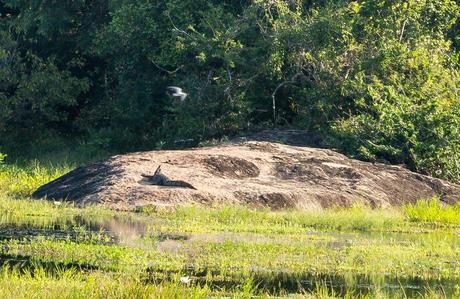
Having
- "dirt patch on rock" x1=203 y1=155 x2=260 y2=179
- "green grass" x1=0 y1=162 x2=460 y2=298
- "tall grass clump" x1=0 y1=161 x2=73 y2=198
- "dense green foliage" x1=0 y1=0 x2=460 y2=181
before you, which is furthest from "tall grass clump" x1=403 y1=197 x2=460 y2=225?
"tall grass clump" x1=0 y1=161 x2=73 y2=198

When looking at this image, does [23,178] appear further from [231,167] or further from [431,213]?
[431,213]

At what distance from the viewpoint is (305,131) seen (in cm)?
2505

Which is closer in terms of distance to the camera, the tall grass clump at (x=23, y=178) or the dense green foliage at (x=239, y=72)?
the tall grass clump at (x=23, y=178)

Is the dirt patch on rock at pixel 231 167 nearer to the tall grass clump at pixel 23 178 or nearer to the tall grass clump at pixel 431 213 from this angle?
the tall grass clump at pixel 431 213

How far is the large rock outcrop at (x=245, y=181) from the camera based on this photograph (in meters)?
19.0

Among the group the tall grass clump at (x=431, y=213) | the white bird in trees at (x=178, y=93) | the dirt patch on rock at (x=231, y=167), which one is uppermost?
the white bird in trees at (x=178, y=93)

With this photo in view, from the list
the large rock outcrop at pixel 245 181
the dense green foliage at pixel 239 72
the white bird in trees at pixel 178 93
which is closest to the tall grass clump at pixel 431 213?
the large rock outcrop at pixel 245 181

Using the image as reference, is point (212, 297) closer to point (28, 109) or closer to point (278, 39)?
point (278, 39)

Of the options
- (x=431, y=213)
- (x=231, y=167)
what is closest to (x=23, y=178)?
(x=231, y=167)

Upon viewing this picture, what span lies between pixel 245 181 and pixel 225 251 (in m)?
7.38

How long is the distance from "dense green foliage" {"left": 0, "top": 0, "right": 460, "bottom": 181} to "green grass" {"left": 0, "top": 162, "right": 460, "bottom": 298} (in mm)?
4374

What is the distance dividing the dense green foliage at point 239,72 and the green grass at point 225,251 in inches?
172

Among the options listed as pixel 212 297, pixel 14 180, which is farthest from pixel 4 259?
pixel 14 180

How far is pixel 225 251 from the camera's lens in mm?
12859
